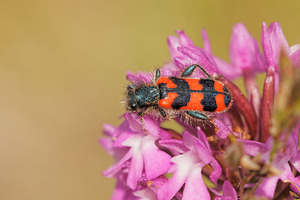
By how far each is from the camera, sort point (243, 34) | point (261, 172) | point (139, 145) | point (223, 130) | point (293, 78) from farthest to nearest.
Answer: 1. point (243, 34)
2. point (139, 145)
3. point (223, 130)
4. point (261, 172)
5. point (293, 78)

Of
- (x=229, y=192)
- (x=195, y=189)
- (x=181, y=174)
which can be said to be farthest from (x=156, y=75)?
(x=229, y=192)

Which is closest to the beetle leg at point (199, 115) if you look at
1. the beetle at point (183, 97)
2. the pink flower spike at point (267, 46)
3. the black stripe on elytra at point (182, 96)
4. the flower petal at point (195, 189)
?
the beetle at point (183, 97)

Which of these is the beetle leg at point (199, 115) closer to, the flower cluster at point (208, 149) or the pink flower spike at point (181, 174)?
the flower cluster at point (208, 149)

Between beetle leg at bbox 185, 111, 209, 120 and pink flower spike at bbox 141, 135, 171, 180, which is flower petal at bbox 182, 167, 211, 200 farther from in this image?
beetle leg at bbox 185, 111, 209, 120

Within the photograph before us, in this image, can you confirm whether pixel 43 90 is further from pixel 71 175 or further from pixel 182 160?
pixel 182 160

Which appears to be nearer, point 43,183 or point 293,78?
point 293,78

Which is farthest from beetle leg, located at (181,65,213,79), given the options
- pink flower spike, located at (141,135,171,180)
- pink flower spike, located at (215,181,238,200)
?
pink flower spike, located at (215,181,238,200)

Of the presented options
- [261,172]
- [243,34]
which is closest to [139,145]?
[261,172]

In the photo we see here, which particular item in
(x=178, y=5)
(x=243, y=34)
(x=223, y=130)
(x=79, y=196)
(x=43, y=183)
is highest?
(x=178, y=5)
